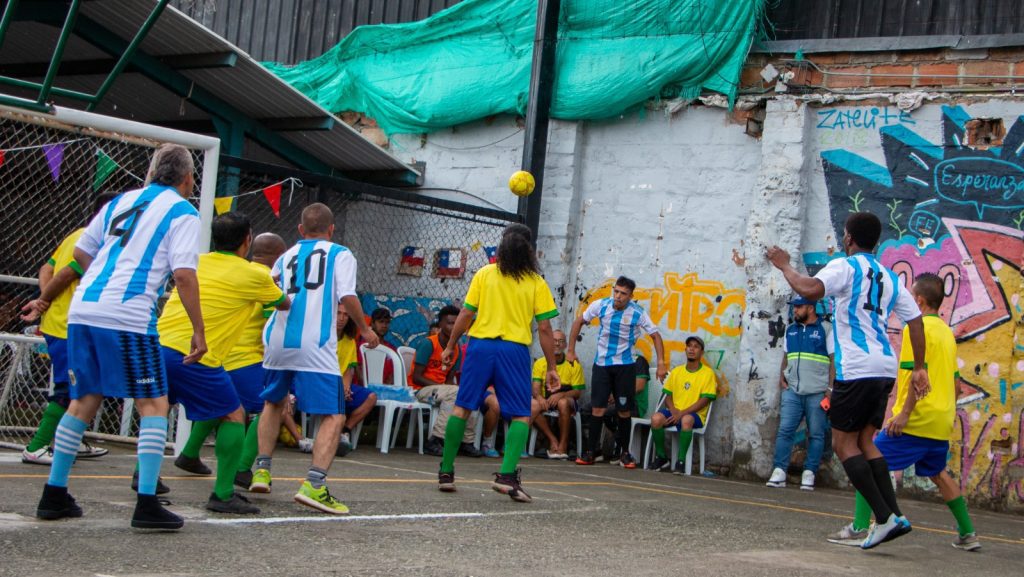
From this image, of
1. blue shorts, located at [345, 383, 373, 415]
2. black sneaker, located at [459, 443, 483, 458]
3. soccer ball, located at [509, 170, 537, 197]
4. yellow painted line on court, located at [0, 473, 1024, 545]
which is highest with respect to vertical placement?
soccer ball, located at [509, 170, 537, 197]

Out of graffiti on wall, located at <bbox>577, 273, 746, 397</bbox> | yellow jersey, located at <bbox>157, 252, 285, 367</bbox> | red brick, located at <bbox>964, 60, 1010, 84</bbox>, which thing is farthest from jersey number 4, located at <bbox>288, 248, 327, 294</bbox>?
red brick, located at <bbox>964, 60, 1010, 84</bbox>

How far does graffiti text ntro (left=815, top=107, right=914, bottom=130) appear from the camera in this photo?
41.0 feet

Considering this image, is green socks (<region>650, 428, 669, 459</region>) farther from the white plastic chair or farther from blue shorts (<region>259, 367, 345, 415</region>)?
blue shorts (<region>259, 367, 345, 415</region>)

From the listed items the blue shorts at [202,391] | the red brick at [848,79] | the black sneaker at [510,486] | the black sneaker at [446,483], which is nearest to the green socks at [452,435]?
the black sneaker at [446,483]

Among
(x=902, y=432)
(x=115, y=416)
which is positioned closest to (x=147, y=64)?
(x=115, y=416)

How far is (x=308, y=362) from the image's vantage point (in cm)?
698

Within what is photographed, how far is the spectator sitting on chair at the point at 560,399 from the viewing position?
13.6 m

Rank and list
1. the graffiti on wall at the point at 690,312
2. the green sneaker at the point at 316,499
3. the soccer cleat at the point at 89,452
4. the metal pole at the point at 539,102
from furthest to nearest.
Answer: the metal pole at the point at 539,102, the graffiti on wall at the point at 690,312, the soccer cleat at the point at 89,452, the green sneaker at the point at 316,499

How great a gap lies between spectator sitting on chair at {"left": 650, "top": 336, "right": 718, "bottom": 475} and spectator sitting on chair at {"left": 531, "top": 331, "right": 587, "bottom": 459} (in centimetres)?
100

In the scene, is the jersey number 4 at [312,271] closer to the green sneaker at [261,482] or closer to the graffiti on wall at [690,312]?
the green sneaker at [261,482]

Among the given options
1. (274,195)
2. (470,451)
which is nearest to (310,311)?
(274,195)

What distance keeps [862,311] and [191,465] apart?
14.4ft

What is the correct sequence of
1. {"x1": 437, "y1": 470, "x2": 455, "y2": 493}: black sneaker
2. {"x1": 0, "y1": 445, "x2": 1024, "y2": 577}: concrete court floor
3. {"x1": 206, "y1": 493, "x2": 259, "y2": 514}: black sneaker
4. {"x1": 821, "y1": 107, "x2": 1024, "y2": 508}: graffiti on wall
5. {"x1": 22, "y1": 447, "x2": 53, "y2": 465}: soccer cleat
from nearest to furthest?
{"x1": 0, "y1": 445, "x2": 1024, "y2": 577}: concrete court floor → {"x1": 206, "y1": 493, "x2": 259, "y2": 514}: black sneaker → {"x1": 22, "y1": 447, "x2": 53, "y2": 465}: soccer cleat → {"x1": 437, "y1": 470, "x2": 455, "y2": 493}: black sneaker → {"x1": 821, "y1": 107, "x2": 1024, "y2": 508}: graffiti on wall

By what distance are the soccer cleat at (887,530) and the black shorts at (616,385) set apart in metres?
6.33
